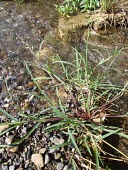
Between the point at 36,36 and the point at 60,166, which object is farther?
the point at 36,36

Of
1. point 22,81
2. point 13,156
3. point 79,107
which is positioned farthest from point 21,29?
point 13,156

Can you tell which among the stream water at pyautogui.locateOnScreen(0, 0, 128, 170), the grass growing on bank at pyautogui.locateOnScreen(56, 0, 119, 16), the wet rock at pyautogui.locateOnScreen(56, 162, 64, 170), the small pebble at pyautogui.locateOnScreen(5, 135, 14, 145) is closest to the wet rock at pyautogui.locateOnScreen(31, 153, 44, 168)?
the wet rock at pyautogui.locateOnScreen(56, 162, 64, 170)

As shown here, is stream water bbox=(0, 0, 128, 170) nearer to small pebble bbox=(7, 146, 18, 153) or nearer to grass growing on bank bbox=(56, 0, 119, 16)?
grass growing on bank bbox=(56, 0, 119, 16)

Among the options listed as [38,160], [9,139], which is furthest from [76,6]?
[38,160]

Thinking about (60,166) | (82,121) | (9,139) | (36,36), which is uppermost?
(36,36)

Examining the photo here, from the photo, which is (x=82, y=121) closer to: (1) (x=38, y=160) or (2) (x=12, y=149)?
(1) (x=38, y=160)

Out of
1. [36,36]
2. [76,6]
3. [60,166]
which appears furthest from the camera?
[76,6]

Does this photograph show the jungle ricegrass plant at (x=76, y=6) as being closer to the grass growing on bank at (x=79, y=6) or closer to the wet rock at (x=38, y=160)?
the grass growing on bank at (x=79, y=6)

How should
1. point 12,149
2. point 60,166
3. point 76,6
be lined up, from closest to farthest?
1. point 60,166
2. point 12,149
3. point 76,6
